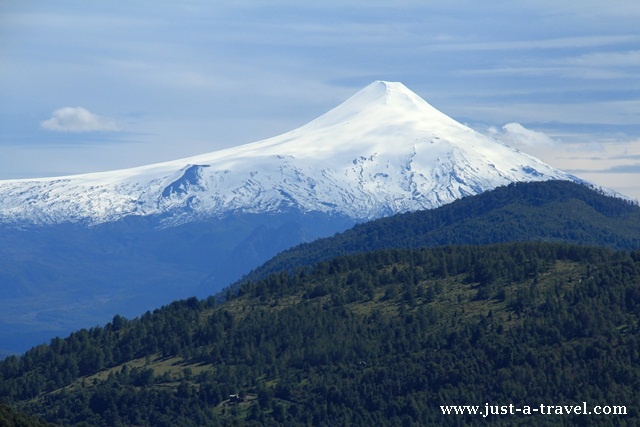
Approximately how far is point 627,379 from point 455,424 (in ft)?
74.8

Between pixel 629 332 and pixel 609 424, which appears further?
pixel 629 332

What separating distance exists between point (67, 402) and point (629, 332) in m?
82.9

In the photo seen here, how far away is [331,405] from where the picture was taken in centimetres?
18662

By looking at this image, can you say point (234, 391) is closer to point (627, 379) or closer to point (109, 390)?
point (109, 390)

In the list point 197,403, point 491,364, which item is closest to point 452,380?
point 491,364

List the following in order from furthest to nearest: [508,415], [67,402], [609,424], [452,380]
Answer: [67,402] < [452,380] < [508,415] < [609,424]

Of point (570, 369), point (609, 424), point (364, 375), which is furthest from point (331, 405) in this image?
point (609, 424)

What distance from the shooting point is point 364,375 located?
195 m

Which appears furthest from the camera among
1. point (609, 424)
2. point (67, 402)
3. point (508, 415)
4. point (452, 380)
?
point (67, 402)

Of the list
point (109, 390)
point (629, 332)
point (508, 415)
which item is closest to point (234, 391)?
point (109, 390)

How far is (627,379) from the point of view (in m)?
171

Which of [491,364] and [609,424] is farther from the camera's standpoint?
[491,364]

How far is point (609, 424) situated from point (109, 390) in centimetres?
7948

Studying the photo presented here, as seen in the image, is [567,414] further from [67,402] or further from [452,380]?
[67,402]
